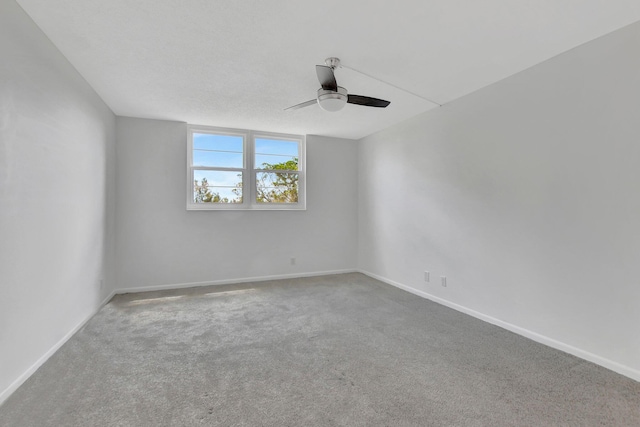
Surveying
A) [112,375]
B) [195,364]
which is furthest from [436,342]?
[112,375]

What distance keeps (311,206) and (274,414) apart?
372 cm

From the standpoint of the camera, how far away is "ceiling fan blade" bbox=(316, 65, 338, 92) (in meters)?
2.38

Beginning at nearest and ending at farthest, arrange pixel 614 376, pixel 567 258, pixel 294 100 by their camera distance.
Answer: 1. pixel 614 376
2. pixel 567 258
3. pixel 294 100

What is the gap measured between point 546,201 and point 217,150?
423 cm

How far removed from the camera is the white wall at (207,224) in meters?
4.15

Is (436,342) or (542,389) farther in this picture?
(436,342)

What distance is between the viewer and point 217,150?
4.70 m

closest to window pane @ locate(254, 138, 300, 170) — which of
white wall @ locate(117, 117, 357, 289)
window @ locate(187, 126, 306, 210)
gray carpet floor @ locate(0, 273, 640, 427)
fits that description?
window @ locate(187, 126, 306, 210)

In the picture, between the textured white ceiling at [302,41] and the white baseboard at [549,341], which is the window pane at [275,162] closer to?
the textured white ceiling at [302,41]

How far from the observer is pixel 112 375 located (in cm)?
204

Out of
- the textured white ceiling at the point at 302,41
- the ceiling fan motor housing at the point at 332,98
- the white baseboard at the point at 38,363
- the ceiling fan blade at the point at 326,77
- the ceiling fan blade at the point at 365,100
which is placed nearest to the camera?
the white baseboard at the point at 38,363

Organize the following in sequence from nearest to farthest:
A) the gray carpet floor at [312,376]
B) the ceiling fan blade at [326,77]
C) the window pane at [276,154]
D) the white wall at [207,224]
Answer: the gray carpet floor at [312,376], the ceiling fan blade at [326,77], the white wall at [207,224], the window pane at [276,154]

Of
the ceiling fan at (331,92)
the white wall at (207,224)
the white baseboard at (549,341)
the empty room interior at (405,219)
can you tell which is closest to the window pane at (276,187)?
the white wall at (207,224)

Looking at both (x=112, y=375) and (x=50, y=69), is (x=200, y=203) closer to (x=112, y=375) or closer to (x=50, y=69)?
(x=50, y=69)
